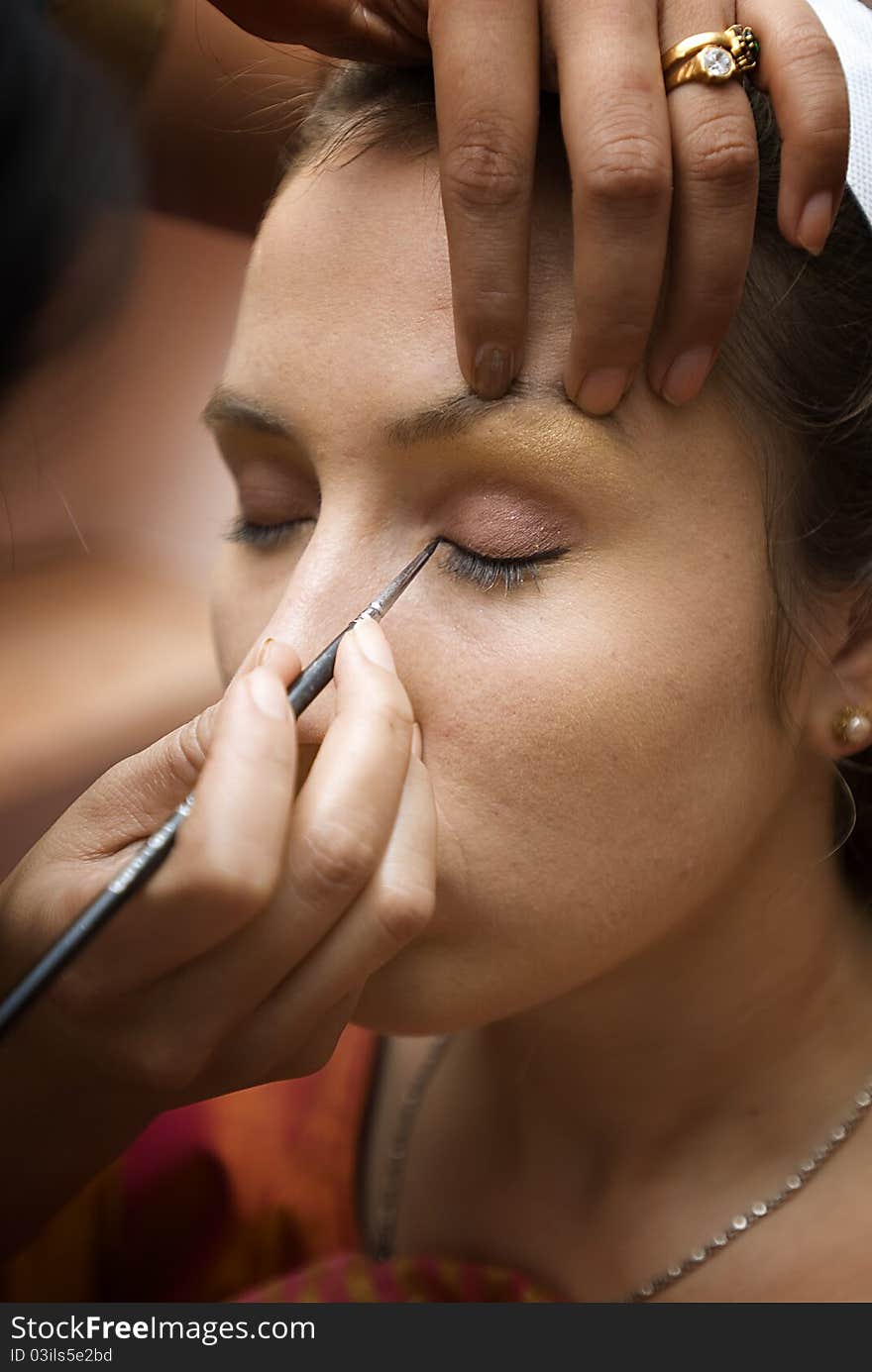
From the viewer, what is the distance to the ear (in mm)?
948

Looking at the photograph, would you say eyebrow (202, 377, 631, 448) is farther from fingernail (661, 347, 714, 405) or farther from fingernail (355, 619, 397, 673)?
fingernail (355, 619, 397, 673)

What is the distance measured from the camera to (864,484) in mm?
942

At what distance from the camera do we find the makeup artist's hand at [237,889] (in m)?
0.62

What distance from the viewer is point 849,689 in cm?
96

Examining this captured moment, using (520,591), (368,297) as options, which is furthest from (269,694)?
(368,297)

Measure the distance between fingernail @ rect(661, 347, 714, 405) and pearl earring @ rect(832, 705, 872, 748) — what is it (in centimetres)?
29

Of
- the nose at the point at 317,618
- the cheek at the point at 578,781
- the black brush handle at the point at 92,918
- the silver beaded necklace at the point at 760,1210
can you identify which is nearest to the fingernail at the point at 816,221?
the cheek at the point at 578,781

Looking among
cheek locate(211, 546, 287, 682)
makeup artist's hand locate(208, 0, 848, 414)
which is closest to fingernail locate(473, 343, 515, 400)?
makeup artist's hand locate(208, 0, 848, 414)

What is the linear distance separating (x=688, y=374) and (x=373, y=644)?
0.28 meters

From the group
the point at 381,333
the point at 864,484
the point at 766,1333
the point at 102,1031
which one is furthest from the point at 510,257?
the point at 766,1333

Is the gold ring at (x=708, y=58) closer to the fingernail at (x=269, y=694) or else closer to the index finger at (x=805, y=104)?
the index finger at (x=805, y=104)

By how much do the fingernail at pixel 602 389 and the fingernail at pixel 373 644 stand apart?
21cm

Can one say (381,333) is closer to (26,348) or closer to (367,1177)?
(26,348)

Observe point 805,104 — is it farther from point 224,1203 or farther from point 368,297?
point 224,1203
